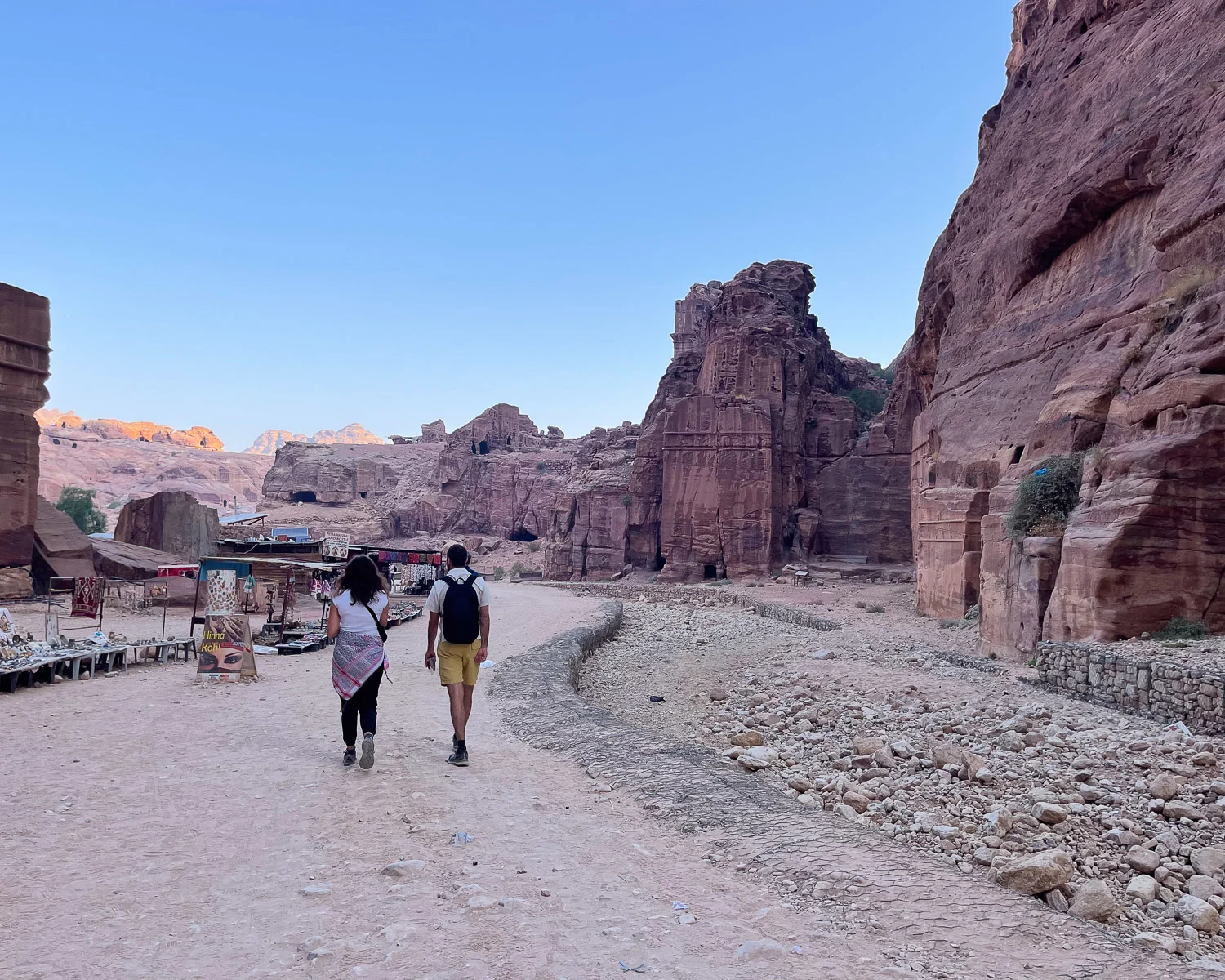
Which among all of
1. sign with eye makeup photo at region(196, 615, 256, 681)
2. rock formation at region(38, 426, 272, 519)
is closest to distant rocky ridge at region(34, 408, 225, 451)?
rock formation at region(38, 426, 272, 519)

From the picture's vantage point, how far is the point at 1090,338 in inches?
615

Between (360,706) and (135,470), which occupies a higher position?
(135,470)

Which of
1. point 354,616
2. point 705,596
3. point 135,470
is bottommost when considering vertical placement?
point 705,596

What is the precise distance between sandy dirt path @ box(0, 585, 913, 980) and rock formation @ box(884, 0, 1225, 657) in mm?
9904

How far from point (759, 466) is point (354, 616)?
128 ft

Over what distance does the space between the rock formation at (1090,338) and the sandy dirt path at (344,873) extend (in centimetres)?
990

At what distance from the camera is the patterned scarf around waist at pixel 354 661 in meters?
6.34

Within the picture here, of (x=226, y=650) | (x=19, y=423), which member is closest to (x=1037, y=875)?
(x=226, y=650)

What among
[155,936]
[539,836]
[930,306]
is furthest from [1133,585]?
[930,306]

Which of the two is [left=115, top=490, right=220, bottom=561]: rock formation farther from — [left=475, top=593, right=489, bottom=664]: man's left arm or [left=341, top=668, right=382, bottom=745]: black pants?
[left=475, top=593, right=489, bottom=664]: man's left arm

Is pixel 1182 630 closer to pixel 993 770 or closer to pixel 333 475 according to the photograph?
pixel 993 770

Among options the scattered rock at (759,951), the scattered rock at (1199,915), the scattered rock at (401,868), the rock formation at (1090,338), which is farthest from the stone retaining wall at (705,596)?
the scattered rock at (759,951)

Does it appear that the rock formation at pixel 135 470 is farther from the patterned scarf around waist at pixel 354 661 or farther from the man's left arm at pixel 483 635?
the man's left arm at pixel 483 635

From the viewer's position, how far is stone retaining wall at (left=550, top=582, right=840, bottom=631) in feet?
81.0
